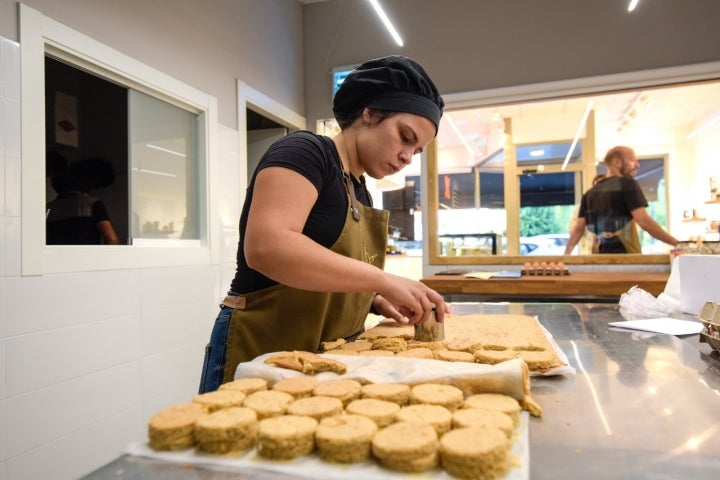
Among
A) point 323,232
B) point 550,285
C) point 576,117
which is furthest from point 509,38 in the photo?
point 323,232

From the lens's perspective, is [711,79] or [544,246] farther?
[544,246]

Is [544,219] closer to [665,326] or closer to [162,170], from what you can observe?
[665,326]

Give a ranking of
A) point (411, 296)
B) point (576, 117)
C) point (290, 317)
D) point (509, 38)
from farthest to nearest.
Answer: point (576, 117)
point (509, 38)
point (290, 317)
point (411, 296)

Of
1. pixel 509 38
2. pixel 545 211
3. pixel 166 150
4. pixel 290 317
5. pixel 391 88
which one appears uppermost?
pixel 509 38

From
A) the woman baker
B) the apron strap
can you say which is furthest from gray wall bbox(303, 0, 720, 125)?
the apron strap

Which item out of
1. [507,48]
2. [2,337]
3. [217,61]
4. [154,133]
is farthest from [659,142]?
[2,337]

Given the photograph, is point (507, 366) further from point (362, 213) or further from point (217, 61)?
point (217, 61)

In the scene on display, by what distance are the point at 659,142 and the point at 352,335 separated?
612 cm

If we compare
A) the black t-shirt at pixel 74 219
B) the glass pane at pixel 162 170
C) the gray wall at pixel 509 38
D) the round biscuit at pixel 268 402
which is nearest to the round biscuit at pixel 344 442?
the round biscuit at pixel 268 402

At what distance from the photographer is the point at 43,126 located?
193cm

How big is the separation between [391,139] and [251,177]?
6.08 feet

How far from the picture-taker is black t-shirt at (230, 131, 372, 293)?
1.12 meters

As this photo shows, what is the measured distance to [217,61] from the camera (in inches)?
123

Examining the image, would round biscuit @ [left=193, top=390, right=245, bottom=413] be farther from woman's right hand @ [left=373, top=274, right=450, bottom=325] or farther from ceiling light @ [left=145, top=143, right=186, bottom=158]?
ceiling light @ [left=145, top=143, right=186, bottom=158]
